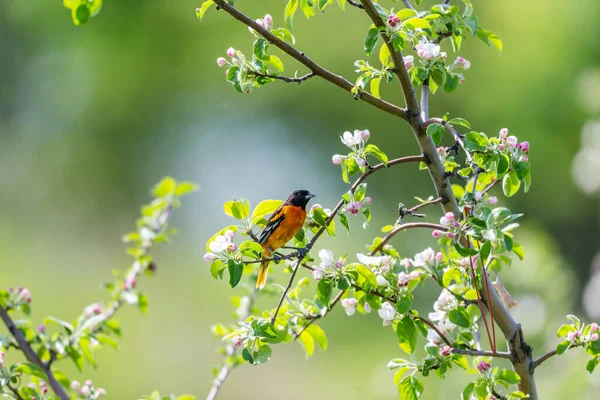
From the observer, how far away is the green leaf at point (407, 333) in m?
1.31

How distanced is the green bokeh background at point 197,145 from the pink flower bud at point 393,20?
20.0 feet

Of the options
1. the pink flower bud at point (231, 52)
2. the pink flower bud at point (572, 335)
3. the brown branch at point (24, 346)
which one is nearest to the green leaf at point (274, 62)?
the pink flower bud at point (231, 52)

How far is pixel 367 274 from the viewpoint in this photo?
4.23ft

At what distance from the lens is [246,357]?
1216 millimetres

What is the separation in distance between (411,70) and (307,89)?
35.5 feet

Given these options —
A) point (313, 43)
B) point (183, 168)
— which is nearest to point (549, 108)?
point (313, 43)

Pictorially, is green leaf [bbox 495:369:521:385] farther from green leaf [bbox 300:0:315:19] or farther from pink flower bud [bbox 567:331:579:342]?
green leaf [bbox 300:0:315:19]

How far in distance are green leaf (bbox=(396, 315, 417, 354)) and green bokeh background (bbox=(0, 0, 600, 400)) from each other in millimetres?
5985

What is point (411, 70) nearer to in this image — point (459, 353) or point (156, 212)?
point (459, 353)

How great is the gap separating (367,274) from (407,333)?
0.14 metres

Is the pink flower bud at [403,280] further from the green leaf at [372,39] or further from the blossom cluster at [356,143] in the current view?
the green leaf at [372,39]

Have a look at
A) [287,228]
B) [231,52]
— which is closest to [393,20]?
[231,52]

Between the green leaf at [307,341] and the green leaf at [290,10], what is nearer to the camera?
the green leaf at [290,10]

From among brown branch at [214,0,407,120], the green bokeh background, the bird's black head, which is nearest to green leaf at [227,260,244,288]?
brown branch at [214,0,407,120]
